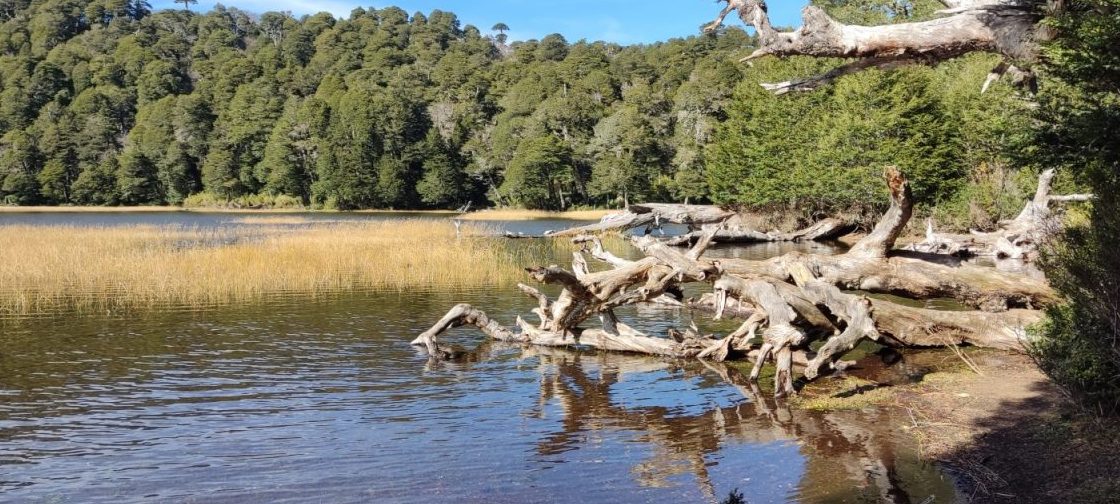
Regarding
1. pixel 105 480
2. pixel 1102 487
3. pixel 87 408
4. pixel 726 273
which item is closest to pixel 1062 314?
pixel 1102 487

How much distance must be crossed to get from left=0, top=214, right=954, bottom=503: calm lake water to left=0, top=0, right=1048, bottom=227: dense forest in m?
29.3

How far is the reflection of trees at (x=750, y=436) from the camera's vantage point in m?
7.33

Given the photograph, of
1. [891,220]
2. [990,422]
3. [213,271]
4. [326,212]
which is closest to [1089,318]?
[990,422]

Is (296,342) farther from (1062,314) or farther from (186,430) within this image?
(1062,314)

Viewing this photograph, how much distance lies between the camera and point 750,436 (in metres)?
9.11

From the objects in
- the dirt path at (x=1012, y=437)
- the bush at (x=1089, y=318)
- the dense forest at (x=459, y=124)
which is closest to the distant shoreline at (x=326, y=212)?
the dense forest at (x=459, y=124)

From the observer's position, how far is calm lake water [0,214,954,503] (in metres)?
7.63

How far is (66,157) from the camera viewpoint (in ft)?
329

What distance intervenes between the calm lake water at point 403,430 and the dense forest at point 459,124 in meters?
29.3

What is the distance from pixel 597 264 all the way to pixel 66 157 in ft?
310

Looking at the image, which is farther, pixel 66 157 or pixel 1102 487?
pixel 66 157

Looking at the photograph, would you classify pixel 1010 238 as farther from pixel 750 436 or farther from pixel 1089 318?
pixel 1089 318

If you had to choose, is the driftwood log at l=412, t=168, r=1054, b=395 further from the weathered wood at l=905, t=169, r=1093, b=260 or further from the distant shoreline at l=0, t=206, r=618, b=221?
the distant shoreline at l=0, t=206, r=618, b=221

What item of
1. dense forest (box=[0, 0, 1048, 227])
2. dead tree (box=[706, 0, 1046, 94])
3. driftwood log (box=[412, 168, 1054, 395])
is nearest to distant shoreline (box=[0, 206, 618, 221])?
dense forest (box=[0, 0, 1048, 227])
